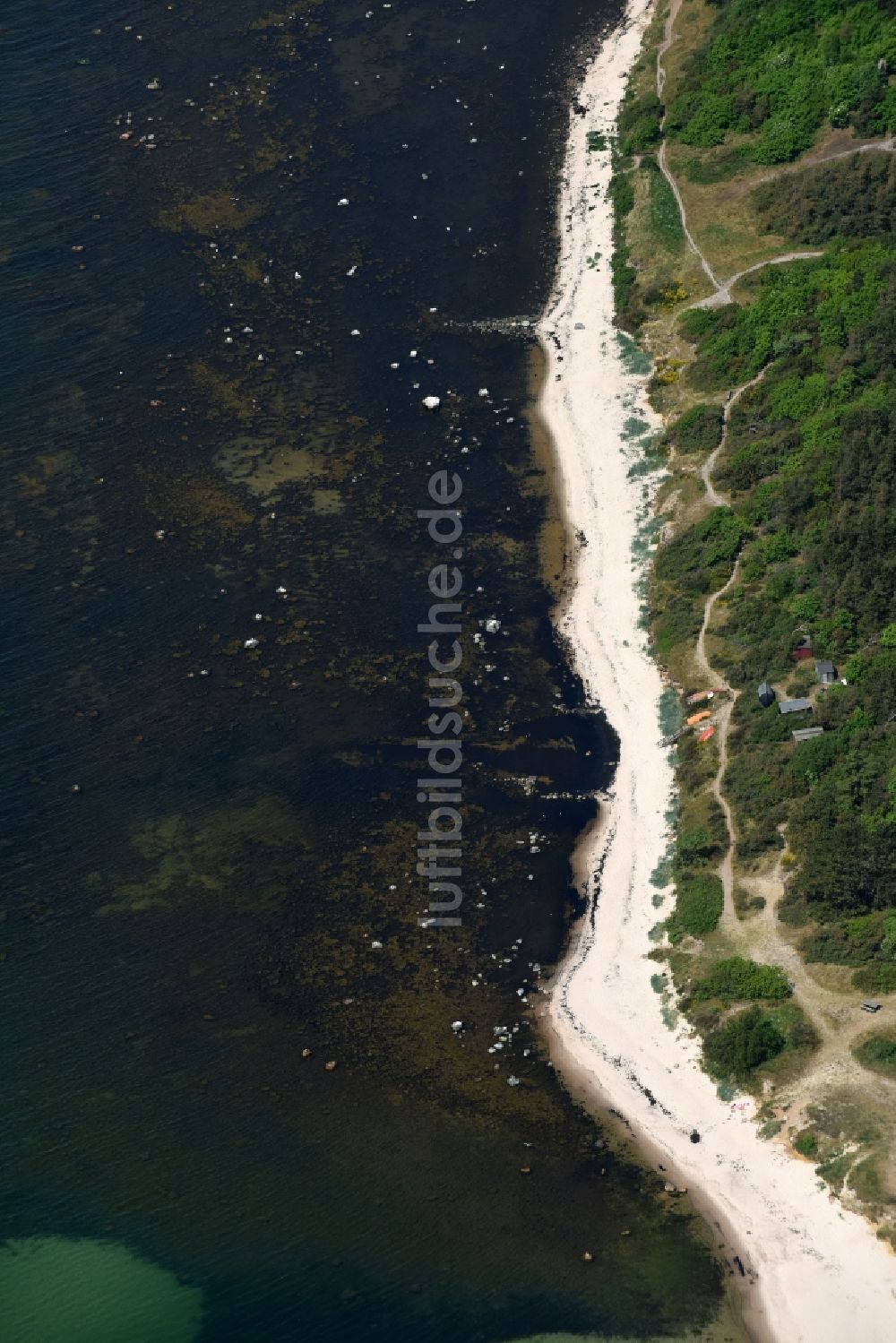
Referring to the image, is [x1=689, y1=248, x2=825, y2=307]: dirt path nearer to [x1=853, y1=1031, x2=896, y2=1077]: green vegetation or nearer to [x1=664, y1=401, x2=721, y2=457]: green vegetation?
[x1=664, y1=401, x2=721, y2=457]: green vegetation

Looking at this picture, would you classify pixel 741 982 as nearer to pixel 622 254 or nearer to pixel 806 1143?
pixel 806 1143

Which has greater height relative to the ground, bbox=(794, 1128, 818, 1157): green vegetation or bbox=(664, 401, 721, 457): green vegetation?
bbox=(664, 401, 721, 457): green vegetation

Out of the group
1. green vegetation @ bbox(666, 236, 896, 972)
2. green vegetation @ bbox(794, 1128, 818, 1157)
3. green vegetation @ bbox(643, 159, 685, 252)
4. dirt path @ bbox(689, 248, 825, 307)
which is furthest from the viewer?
green vegetation @ bbox(643, 159, 685, 252)

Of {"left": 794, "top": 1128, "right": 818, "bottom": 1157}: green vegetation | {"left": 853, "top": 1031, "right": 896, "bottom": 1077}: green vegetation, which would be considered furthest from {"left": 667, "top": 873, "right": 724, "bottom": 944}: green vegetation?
{"left": 794, "top": 1128, "right": 818, "bottom": 1157}: green vegetation

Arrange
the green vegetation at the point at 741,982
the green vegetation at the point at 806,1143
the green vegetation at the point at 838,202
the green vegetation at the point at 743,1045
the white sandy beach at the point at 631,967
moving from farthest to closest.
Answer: the green vegetation at the point at 838,202 → the green vegetation at the point at 741,982 → the green vegetation at the point at 743,1045 → the green vegetation at the point at 806,1143 → the white sandy beach at the point at 631,967

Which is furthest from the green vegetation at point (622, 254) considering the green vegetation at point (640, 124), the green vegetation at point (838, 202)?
the green vegetation at point (838, 202)

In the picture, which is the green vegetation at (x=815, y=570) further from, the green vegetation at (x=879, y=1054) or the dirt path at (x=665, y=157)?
the dirt path at (x=665, y=157)
